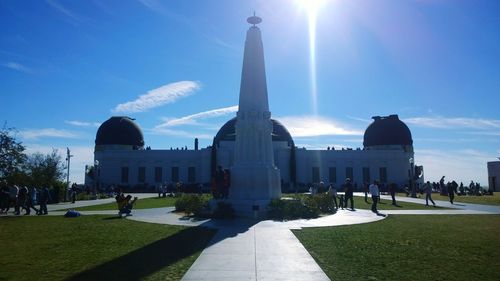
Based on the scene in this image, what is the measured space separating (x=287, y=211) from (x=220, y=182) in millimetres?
4596

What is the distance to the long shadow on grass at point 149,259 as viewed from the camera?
7237 millimetres

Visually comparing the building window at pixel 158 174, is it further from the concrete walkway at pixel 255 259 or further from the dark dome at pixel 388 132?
the concrete walkway at pixel 255 259

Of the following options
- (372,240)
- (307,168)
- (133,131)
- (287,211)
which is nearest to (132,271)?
(372,240)

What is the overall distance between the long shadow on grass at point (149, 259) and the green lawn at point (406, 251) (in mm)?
3042

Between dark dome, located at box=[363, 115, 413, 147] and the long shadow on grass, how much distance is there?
6627cm

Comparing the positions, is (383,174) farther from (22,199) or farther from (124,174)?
(22,199)

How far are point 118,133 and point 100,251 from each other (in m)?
65.7

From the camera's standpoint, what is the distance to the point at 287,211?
701 inches

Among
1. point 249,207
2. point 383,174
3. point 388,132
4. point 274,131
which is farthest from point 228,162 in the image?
point 249,207

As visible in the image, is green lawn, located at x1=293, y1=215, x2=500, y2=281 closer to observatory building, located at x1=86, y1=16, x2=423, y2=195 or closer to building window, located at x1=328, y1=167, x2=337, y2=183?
observatory building, located at x1=86, y1=16, x2=423, y2=195

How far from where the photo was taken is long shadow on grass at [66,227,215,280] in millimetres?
7237

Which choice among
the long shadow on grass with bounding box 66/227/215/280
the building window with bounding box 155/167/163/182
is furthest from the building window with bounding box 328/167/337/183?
the long shadow on grass with bounding box 66/227/215/280

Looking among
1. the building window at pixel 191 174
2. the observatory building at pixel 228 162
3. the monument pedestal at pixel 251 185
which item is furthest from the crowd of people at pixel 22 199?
the building window at pixel 191 174

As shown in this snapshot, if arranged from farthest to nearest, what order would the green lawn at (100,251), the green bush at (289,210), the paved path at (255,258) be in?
the green bush at (289,210), the green lawn at (100,251), the paved path at (255,258)
